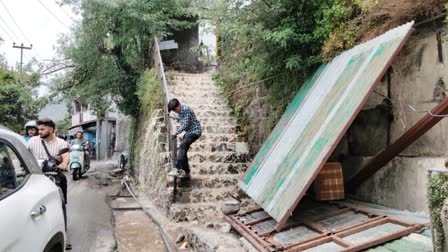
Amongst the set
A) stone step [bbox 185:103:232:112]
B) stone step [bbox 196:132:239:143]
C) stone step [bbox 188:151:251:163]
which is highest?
stone step [bbox 185:103:232:112]

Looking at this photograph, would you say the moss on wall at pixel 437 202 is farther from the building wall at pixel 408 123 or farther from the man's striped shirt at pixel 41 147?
the man's striped shirt at pixel 41 147

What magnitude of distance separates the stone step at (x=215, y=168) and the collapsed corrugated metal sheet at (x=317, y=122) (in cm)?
185

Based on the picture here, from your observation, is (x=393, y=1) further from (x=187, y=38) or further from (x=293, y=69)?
(x=187, y=38)

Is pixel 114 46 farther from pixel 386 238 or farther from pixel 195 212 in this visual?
pixel 386 238

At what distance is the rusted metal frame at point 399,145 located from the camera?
3.22m

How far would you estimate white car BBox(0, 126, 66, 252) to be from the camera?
2.11 m

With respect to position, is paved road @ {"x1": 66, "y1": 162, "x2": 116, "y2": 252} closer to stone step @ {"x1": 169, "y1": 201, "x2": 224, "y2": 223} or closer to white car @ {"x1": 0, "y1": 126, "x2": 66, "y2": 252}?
stone step @ {"x1": 169, "y1": 201, "x2": 224, "y2": 223}

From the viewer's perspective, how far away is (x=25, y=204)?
2365 millimetres

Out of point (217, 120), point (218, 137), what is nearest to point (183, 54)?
point (217, 120)

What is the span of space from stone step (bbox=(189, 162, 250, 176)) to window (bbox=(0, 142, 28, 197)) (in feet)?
14.1

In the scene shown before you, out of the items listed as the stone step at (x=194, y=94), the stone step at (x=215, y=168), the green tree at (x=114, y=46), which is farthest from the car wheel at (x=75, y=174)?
the stone step at (x=215, y=168)

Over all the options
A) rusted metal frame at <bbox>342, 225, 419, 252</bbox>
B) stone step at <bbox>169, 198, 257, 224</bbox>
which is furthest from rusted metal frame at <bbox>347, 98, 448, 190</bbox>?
stone step at <bbox>169, 198, 257, 224</bbox>

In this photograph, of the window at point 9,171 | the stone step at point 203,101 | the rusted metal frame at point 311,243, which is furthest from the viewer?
the stone step at point 203,101

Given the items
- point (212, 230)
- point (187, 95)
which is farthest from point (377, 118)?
point (187, 95)
